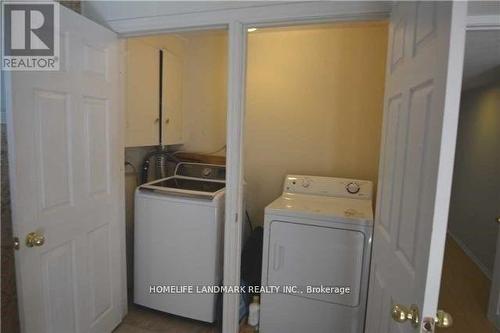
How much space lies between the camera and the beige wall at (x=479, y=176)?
2740 mm

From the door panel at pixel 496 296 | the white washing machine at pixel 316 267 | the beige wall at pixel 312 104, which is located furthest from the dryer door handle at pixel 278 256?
the door panel at pixel 496 296

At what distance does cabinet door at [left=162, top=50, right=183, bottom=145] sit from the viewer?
2.42 meters

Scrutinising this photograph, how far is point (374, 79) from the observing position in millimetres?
2346

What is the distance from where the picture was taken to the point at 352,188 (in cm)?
221

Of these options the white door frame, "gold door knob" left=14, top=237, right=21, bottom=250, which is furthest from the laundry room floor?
"gold door knob" left=14, top=237, right=21, bottom=250

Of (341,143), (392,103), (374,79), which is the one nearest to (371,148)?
(341,143)

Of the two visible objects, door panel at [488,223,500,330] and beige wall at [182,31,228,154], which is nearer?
door panel at [488,223,500,330]

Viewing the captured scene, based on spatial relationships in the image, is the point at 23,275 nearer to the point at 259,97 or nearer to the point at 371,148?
the point at 259,97

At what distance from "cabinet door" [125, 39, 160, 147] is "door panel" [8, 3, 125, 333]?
0.70ft

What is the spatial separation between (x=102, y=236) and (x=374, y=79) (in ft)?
7.63

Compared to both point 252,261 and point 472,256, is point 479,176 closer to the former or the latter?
point 472,256

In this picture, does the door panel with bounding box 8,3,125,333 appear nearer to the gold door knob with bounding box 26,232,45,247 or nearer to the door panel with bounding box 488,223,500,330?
the gold door knob with bounding box 26,232,45,247

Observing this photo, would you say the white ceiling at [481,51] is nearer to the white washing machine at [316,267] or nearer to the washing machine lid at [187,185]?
the white washing machine at [316,267]

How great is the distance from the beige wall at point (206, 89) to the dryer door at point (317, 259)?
125 centimetres
